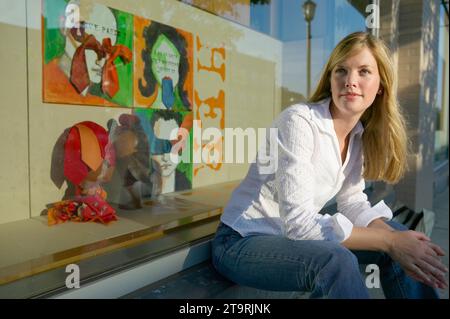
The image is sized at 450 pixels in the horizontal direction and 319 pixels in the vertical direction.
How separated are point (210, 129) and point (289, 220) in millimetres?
1609

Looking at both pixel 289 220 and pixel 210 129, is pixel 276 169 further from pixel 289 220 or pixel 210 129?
pixel 210 129

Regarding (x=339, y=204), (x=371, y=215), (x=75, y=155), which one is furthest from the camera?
(x=75, y=155)

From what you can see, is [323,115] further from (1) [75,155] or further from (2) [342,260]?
(1) [75,155]

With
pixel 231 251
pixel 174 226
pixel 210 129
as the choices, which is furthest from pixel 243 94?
pixel 231 251

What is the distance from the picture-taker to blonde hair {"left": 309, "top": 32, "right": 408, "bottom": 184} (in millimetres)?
1779

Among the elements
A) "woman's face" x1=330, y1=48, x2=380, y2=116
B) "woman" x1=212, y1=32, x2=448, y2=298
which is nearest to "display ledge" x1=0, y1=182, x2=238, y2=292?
"woman" x1=212, y1=32, x2=448, y2=298

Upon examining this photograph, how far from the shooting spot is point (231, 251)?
66.5 inches

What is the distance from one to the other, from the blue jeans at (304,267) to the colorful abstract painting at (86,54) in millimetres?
1180

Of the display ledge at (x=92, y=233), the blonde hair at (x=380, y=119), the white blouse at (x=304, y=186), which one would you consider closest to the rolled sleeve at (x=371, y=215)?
the white blouse at (x=304, y=186)

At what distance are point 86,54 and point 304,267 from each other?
165 cm

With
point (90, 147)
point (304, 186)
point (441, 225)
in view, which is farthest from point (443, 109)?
point (304, 186)

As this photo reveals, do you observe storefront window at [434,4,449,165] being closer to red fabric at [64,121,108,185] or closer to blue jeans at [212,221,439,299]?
blue jeans at [212,221,439,299]

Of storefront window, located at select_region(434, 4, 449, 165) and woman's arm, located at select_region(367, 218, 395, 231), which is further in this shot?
storefront window, located at select_region(434, 4, 449, 165)

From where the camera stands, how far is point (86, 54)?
2391mm
